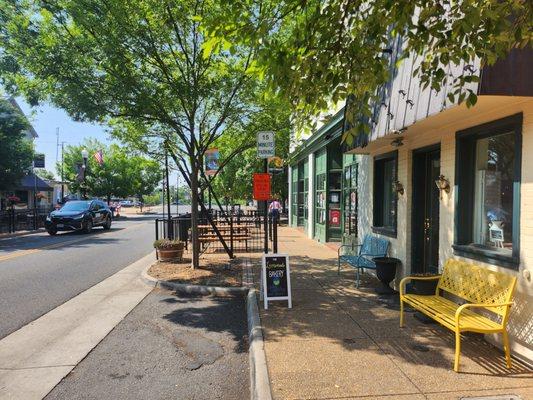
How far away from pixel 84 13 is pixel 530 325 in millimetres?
8529

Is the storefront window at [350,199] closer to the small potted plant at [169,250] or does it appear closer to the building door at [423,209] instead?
the building door at [423,209]

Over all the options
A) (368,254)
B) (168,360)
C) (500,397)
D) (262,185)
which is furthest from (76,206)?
(500,397)

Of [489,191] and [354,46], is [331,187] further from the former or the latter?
[354,46]

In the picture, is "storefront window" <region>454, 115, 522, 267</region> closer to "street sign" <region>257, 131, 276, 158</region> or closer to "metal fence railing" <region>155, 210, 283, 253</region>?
"street sign" <region>257, 131, 276, 158</region>

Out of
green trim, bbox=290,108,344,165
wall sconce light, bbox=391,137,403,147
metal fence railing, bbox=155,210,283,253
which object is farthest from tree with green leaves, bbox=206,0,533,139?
metal fence railing, bbox=155,210,283,253

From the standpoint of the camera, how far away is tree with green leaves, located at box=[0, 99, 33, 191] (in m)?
23.5

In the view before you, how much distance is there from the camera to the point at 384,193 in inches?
368

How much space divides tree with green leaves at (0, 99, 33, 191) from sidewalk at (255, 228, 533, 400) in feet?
73.5

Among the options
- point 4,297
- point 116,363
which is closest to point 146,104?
point 4,297

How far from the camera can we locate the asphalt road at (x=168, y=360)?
4277 mm

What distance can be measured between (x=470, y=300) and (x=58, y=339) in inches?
214

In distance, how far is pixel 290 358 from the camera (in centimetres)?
462

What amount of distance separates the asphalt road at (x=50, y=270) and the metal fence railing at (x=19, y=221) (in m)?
5.74

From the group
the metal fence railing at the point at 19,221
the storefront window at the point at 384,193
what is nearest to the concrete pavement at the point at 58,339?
the storefront window at the point at 384,193
